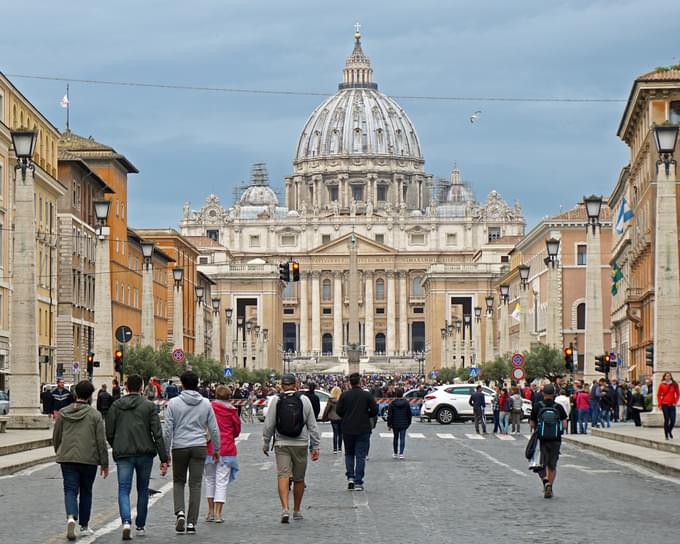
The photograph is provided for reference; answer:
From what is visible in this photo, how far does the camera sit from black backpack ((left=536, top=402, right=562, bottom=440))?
20.6 m

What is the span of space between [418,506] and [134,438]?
15.1 ft

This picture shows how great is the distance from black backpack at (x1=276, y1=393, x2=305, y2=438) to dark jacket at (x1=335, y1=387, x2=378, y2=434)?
4450 mm

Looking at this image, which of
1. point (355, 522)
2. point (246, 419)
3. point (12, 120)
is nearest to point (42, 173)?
point (12, 120)

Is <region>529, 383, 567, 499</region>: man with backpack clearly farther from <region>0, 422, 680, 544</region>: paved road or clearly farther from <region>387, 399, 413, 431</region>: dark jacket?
<region>387, 399, 413, 431</region>: dark jacket

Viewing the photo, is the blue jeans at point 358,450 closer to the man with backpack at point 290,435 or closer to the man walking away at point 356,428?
the man walking away at point 356,428

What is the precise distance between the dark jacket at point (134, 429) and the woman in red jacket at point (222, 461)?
4.56 ft

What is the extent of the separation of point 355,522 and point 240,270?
180 m

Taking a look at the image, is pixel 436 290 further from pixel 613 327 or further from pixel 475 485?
pixel 475 485

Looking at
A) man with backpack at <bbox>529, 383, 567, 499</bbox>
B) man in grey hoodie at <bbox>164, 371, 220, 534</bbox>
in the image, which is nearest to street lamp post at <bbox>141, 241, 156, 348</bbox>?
man with backpack at <bbox>529, 383, 567, 499</bbox>

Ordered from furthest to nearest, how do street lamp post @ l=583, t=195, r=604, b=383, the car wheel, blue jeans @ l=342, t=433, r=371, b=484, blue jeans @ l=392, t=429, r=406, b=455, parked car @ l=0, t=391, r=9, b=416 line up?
the car wheel < parked car @ l=0, t=391, r=9, b=416 < street lamp post @ l=583, t=195, r=604, b=383 < blue jeans @ l=392, t=429, r=406, b=455 < blue jeans @ l=342, t=433, r=371, b=484

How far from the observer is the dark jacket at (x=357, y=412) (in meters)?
22.1

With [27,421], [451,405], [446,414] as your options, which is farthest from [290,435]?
[446,414]

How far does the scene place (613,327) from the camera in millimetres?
87562

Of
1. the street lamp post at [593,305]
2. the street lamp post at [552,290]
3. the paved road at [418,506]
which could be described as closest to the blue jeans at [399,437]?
the paved road at [418,506]
